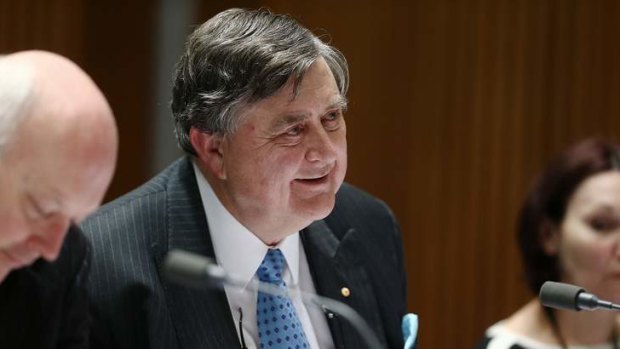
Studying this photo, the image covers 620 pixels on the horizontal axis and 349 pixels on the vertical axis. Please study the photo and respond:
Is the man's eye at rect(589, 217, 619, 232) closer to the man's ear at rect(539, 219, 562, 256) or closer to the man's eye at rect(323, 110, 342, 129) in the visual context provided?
the man's ear at rect(539, 219, 562, 256)

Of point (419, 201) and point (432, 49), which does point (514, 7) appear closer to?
point (432, 49)

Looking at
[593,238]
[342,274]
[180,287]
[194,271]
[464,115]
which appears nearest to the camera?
[194,271]

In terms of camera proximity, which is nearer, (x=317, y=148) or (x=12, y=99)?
(x=12, y=99)

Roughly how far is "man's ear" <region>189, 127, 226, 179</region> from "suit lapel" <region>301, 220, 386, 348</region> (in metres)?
0.27

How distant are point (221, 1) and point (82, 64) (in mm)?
496

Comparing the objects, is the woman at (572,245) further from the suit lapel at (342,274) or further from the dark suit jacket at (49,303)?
the dark suit jacket at (49,303)

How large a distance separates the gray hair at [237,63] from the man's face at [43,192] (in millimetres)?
563

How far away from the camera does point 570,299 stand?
231 cm

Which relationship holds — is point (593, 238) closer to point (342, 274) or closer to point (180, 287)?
point (342, 274)

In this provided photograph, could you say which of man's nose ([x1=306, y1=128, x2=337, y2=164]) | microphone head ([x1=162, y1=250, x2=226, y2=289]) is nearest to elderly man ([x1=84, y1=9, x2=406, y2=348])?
man's nose ([x1=306, y1=128, x2=337, y2=164])

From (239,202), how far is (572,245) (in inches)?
44.3

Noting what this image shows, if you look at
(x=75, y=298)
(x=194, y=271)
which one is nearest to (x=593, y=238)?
(x=75, y=298)

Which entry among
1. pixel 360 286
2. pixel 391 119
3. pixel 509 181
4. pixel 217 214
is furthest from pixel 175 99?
pixel 509 181

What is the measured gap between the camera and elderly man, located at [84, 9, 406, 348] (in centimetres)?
249
